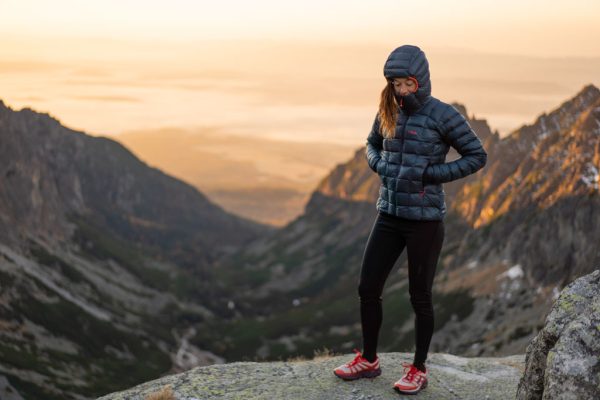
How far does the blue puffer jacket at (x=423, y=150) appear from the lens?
13180mm

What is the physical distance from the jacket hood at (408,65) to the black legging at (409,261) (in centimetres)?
287

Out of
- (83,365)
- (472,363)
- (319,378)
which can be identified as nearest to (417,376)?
(319,378)

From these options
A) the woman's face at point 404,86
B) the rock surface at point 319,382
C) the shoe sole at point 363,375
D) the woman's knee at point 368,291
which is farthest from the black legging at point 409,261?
the woman's face at point 404,86

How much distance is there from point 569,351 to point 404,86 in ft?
19.4

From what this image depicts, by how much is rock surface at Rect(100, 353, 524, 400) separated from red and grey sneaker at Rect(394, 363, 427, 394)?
211 millimetres

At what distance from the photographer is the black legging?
1382 centimetres

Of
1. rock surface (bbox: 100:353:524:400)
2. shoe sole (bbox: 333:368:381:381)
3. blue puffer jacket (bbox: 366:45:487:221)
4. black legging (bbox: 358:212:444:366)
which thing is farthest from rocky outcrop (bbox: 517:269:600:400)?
shoe sole (bbox: 333:368:381:381)

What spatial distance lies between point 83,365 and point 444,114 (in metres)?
179

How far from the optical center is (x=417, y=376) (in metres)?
15.1

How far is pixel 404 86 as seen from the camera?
1314 cm

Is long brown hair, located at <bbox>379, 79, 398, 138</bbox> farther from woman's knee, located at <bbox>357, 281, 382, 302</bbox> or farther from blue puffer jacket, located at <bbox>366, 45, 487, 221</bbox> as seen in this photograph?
woman's knee, located at <bbox>357, 281, 382, 302</bbox>

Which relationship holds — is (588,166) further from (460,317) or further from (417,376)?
(417,376)

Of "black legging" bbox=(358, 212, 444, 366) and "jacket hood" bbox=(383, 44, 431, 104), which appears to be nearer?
"jacket hood" bbox=(383, 44, 431, 104)

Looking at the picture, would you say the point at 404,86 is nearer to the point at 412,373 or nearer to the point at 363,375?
the point at 412,373
